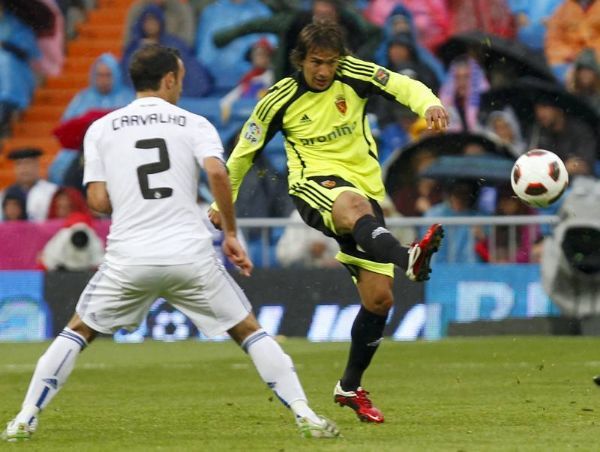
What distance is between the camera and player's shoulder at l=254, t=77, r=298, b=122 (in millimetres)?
9625

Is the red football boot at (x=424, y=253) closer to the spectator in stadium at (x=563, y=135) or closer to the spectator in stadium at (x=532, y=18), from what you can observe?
the spectator in stadium at (x=563, y=135)

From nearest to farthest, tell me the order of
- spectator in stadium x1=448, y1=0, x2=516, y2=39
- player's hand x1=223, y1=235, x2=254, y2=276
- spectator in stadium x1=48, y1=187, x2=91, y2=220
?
player's hand x1=223, y1=235, x2=254, y2=276, spectator in stadium x1=48, y1=187, x2=91, y2=220, spectator in stadium x1=448, y1=0, x2=516, y2=39

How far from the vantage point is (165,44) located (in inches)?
837

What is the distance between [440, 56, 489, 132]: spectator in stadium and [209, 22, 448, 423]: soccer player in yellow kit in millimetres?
9351

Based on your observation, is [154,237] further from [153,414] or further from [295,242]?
[295,242]

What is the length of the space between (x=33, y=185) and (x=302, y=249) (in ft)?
13.2

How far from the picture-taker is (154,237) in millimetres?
7695

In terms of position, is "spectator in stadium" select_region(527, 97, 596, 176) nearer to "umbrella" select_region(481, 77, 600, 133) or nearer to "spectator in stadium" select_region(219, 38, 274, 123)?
"umbrella" select_region(481, 77, 600, 133)

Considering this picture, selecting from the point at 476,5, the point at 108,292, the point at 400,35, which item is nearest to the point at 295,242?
the point at 400,35

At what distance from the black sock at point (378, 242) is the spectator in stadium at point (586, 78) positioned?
32.2ft

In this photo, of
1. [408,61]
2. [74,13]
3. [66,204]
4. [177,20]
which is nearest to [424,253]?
[66,204]

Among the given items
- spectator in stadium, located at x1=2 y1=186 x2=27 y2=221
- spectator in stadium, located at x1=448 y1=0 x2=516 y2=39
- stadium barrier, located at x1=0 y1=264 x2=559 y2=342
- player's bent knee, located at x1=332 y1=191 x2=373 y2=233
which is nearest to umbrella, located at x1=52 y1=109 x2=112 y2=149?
spectator in stadium, located at x1=2 y1=186 x2=27 y2=221

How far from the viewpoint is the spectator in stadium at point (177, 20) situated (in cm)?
2177

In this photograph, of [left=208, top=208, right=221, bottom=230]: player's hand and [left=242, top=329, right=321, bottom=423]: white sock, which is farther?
[left=208, top=208, right=221, bottom=230]: player's hand
